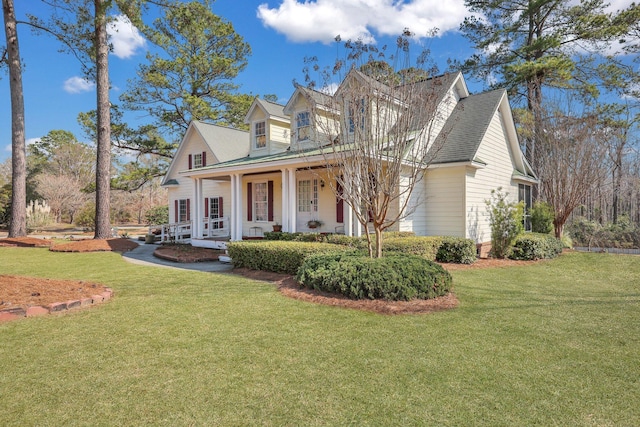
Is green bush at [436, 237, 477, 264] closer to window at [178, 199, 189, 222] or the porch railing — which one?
the porch railing

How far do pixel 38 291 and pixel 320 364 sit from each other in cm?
569

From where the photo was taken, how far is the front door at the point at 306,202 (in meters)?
15.3

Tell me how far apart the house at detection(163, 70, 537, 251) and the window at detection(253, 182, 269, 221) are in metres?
0.05

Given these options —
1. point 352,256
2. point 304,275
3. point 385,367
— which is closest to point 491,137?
point 352,256

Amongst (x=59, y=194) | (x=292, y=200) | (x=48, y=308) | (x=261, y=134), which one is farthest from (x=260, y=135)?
(x=59, y=194)

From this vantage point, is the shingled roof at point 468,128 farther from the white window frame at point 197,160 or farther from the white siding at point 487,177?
the white window frame at point 197,160

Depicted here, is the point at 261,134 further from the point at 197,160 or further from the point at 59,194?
the point at 59,194

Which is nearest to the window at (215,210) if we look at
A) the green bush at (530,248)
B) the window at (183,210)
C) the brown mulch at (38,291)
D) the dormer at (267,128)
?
the window at (183,210)

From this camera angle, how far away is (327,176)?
46.5 feet

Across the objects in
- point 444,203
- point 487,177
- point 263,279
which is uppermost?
point 487,177

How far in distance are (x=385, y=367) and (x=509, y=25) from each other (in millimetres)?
23449

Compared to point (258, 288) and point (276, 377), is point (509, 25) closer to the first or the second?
point (258, 288)

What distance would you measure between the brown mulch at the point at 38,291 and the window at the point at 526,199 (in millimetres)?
17445

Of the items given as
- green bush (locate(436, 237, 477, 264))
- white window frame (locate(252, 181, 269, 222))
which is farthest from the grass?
white window frame (locate(252, 181, 269, 222))
